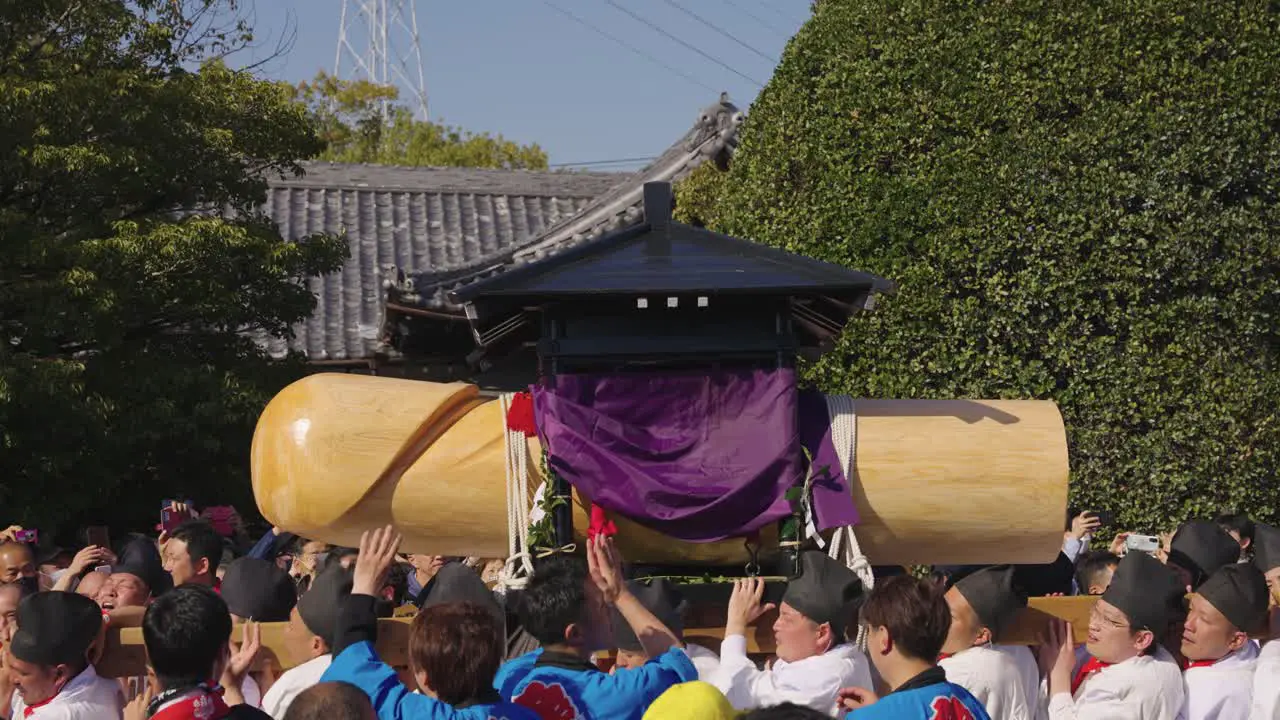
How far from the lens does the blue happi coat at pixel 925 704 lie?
3883mm

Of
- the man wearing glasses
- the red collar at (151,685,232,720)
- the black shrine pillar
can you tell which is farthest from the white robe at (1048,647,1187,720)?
the red collar at (151,685,232,720)

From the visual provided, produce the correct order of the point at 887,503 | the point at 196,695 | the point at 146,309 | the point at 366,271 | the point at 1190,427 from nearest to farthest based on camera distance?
the point at 196,695, the point at 887,503, the point at 1190,427, the point at 146,309, the point at 366,271

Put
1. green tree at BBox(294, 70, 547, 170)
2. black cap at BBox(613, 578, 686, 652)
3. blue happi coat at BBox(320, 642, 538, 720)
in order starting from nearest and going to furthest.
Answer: blue happi coat at BBox(320, 642, 538, 720), black cap at BBox(613, 578, 686, 652), green tree at BBox(294, 70, 547, 170)

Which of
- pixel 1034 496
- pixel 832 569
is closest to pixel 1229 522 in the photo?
pixel 1034 496

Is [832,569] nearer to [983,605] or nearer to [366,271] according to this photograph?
[983,605]

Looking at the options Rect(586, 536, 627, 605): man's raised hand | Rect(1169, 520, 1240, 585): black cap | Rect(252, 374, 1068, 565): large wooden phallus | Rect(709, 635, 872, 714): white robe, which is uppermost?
Rect(252, 374, 1068, 565): large wooden phallus

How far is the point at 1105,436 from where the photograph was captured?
8.66 meters

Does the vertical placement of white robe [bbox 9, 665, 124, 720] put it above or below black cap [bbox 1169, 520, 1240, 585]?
above

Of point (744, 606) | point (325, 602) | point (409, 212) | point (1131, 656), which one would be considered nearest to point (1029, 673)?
point (1131, 656)

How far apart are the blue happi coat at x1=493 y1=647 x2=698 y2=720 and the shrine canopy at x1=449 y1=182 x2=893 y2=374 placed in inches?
41.8

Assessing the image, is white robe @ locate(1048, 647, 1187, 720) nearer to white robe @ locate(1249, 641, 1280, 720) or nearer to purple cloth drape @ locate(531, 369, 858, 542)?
white robe @ locate(1249, 641, 1280, 720)

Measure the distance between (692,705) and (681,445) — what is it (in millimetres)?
1473

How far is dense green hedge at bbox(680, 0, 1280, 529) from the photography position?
28.3 feet

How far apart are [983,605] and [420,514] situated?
6.49 feet
